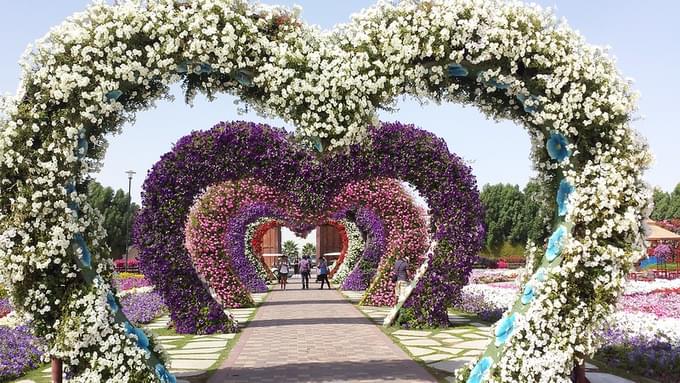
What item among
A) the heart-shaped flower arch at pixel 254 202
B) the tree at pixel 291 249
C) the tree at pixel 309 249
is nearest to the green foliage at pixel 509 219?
the tree at pixel 309 249

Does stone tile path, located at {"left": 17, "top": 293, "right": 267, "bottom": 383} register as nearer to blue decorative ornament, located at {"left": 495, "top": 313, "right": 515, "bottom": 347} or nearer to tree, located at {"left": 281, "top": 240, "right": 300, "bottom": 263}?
blue decorative ornament, located at {"left": 495, "top": 313, "right": 515, "bottom": 347}

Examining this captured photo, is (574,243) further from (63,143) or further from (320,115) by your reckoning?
(63,143)

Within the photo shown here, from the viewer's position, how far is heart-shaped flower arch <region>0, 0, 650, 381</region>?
18.5 feet

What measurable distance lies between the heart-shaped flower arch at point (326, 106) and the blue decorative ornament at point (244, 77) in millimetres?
13

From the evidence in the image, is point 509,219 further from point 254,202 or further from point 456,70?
point 456,70

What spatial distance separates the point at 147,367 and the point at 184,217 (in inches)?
220

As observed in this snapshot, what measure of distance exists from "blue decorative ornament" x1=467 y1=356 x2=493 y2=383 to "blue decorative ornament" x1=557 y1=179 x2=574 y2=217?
4.96ft

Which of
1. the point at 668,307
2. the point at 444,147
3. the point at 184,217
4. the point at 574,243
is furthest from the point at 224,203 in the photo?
the point at 574,243

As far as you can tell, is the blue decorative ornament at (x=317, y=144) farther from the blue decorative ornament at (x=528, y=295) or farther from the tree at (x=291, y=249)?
the tree at (x=291, y=249)

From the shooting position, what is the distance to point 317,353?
9484mm

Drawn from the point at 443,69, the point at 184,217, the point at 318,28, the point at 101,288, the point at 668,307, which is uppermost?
the point at 318,28

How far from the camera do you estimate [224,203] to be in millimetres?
16328

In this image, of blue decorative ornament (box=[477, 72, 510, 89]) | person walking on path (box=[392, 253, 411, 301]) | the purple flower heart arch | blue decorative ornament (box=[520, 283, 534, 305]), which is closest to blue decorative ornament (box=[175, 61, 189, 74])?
blue decorative ornament (box=[477, 72, 510, 89])

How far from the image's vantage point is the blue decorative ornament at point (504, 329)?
584 centimetres
